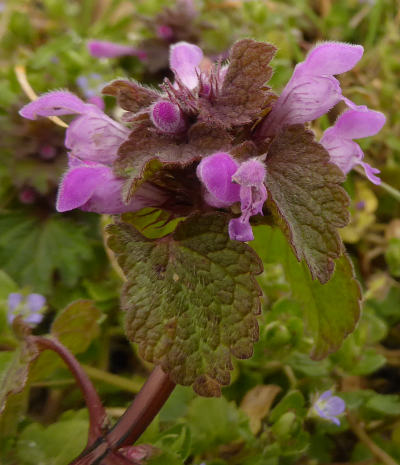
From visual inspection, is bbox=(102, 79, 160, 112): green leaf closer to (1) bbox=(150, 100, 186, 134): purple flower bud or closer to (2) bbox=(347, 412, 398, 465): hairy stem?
(1) bbox=(150, 100, 186, 134): purple flower bud

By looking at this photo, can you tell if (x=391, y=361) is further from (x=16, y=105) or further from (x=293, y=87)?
(x=16, y=105)

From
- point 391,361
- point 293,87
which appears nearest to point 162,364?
point 293,87

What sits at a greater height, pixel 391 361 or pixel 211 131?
pixel 211 131

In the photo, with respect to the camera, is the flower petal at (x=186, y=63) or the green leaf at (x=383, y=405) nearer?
the flower petal at (x=186, y=63)

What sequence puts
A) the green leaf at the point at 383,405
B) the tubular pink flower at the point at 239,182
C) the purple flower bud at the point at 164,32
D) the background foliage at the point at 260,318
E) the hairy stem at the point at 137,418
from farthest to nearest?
the purple flower bud at the point at 164,32
the green leaf at the point at 383,405
the background foliage at the point at 260,318
the hairy stem at the point at 137,418
the tubular pink flower at the point at 239,182

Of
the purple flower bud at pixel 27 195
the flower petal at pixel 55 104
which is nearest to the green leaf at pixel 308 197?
the flower petal at pixel 55 104

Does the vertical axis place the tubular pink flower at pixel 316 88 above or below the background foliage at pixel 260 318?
above

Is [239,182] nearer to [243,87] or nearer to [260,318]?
[243,87]

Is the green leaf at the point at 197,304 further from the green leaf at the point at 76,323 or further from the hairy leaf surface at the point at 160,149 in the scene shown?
the green leaf at the point at 76,323
